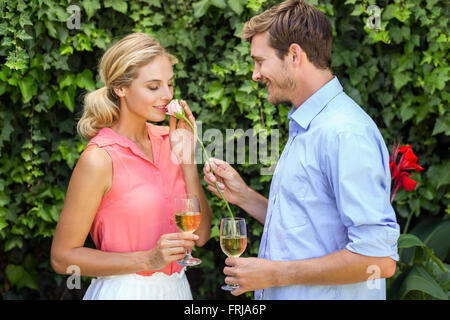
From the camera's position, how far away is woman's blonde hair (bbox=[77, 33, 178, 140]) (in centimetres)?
232

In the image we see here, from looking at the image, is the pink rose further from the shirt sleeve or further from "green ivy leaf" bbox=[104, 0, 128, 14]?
"green ivy leaf" bbox=[104, 0, 128, 14]

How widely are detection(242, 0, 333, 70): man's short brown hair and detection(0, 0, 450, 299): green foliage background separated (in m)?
0.95

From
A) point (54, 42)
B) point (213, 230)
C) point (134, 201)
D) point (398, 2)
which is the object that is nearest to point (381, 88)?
point (398, 2)

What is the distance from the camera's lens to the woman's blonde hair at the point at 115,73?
2.32 m

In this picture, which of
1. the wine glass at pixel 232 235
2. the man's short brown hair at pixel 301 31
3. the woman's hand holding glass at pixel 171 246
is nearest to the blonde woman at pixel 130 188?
the woman's hand holding glass at pixel 171 246

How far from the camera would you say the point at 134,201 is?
7.28ft

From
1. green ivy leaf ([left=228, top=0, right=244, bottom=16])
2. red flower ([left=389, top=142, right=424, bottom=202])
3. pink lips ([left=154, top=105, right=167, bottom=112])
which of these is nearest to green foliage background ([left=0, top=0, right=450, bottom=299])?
green ivy leaf ([left=228, top=0, right=244, bottom=16])

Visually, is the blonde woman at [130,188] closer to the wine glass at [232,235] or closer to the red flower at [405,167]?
the wine glass at [232,235]

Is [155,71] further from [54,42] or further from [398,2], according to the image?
[398,2]

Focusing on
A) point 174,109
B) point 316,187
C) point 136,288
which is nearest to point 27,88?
point 174,109

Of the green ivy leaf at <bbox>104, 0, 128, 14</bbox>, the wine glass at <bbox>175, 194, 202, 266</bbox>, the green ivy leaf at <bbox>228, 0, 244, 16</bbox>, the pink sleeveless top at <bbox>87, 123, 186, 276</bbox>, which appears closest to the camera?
the wine glass at <bbox>175, 194, 202, 266</bbox>

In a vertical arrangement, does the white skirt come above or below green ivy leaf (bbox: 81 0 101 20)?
below

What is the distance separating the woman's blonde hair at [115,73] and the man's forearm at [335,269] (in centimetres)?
115
